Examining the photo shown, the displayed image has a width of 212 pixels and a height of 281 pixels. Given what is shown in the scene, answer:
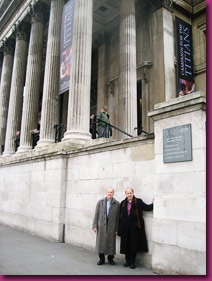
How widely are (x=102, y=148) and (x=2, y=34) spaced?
61.4ft

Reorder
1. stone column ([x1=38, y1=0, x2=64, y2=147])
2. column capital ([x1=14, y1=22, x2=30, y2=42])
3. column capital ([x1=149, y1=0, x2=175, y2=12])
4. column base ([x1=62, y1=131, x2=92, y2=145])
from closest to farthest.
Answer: column base ([x1=62, y1=131, x2=92, y2=145]), stone column ([x1=38, y1=0, x2=64, y2=147]), column capital ([x1=149, y1=0, x2=175, y2=12]), column capital ([x1=14, y1=22, x2=30, y2=42])

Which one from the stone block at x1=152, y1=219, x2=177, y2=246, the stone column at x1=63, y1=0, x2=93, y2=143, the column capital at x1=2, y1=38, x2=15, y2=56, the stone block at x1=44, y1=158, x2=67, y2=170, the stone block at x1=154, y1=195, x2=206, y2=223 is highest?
the column capital at x1=2, y1=38, x2=15, y2=56

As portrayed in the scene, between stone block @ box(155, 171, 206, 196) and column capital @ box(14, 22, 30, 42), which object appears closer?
stone block @ box(155, 171, 206, 196)

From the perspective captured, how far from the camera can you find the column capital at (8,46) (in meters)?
21.7

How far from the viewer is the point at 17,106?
61.2ft

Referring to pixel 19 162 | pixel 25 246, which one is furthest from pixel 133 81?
pixel 25 246

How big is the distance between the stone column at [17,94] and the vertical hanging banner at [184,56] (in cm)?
1069

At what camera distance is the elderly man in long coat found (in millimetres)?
6293

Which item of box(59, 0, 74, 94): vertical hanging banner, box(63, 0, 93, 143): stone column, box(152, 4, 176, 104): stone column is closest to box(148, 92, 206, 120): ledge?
box(63, 0, 93, 143): stone column

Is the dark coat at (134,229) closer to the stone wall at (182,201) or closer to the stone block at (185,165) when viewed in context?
the stone wall at (182,201)

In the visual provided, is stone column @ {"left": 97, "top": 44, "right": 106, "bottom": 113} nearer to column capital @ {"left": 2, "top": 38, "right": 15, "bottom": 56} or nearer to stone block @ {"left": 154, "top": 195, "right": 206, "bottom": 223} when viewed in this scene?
column capital @ {"left": 2, "top": 38, "right": 15, "bottom": 56}

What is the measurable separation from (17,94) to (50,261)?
14.4 m

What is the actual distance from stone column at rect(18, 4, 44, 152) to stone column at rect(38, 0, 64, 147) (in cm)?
217

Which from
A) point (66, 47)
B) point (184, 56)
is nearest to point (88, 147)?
point (66, 47)
